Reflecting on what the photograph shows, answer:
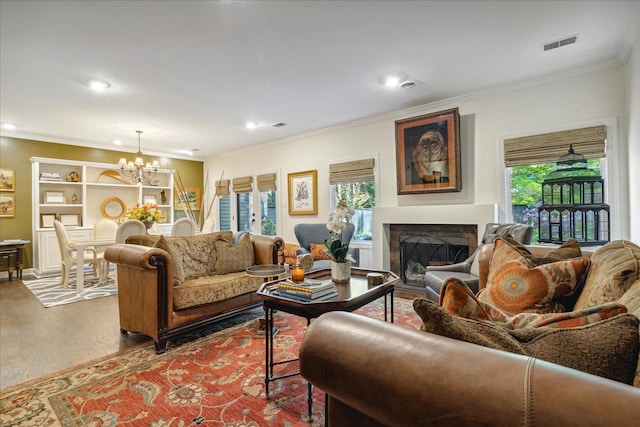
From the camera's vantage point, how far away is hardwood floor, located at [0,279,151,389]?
2.27 m

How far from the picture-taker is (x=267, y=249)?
3461mm

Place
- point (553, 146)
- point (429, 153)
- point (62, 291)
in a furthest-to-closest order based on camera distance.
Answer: point (62, 291)
point (429, 153)
point (553, 146)

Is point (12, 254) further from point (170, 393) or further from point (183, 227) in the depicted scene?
point (170, 393)

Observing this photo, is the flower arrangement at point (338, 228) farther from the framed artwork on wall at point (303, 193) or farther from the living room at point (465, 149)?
the framed artwork on wall at point (303, 193)

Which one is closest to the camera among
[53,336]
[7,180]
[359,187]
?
[53,336]

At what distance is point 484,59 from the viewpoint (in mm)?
2986

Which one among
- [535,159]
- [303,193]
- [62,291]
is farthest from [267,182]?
[535,159]

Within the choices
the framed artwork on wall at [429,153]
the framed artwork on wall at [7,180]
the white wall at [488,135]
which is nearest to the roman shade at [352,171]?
the white wall at [488,135]

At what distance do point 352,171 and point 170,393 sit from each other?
3770mm

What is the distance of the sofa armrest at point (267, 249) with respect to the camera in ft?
11.3

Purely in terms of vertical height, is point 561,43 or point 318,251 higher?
point 561,43

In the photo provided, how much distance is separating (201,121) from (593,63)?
4.78m

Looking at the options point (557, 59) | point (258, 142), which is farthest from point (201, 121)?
point (557, 59)

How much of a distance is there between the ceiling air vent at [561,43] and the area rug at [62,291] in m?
5.63
